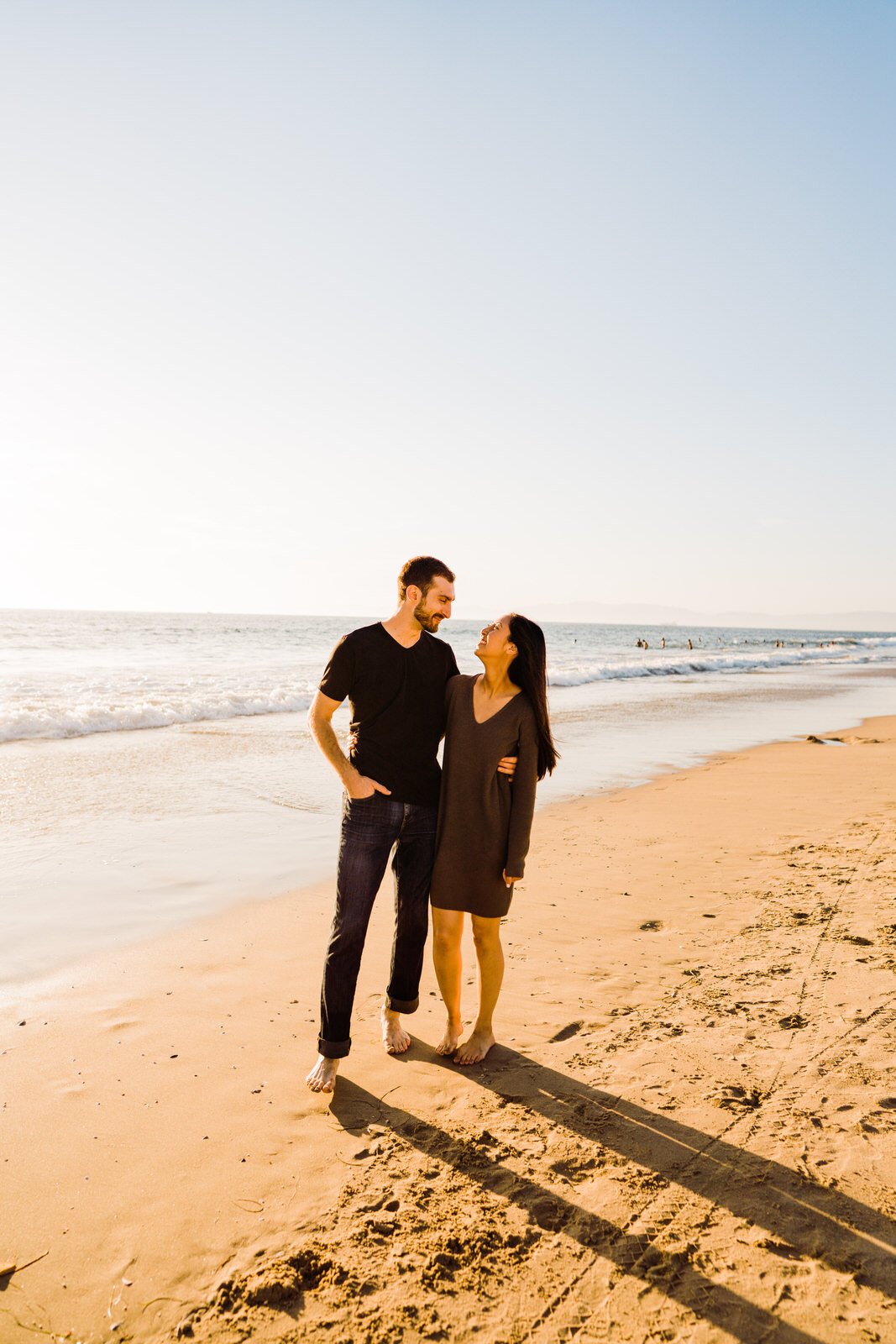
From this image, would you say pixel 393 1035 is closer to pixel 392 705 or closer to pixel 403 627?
pixel 392 705

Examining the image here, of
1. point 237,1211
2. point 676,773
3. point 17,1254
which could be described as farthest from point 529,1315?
point 676,773

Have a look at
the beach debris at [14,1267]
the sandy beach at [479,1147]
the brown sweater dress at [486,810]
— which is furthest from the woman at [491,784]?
the beach debris at [14,1267]

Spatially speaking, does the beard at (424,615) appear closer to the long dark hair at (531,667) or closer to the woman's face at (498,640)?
the woman's face at (498,640)

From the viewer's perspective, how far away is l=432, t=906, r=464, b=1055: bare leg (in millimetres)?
3566

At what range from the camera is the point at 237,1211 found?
2.58 metres

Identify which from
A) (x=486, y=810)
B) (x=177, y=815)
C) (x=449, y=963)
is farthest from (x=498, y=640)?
→ (x=177, y=815)

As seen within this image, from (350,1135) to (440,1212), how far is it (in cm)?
59

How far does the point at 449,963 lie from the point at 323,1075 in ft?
2.39

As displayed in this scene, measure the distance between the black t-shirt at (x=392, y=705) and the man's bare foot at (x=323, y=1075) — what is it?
120 cm

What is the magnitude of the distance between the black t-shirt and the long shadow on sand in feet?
4.29

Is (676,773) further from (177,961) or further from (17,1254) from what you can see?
(17,1254)

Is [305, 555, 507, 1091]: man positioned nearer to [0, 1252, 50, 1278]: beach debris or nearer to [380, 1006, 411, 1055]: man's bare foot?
[380, 1006, 411, 1055]: man's bare foot

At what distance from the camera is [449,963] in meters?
3.61

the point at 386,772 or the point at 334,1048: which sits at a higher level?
the point at 386,772
